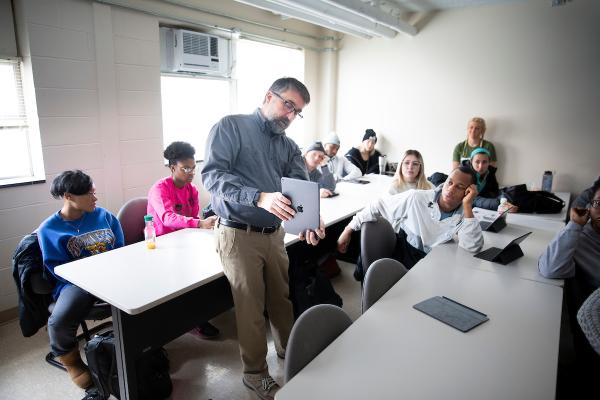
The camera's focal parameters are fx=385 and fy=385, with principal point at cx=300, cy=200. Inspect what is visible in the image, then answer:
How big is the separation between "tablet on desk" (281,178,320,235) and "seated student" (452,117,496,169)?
363cm

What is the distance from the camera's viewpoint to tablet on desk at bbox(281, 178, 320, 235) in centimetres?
163

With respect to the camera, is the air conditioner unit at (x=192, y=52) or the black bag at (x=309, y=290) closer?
the black bag at (x=309, y=290)

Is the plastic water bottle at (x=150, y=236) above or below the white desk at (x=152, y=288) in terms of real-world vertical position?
above

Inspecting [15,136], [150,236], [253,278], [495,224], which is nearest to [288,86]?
[253,278]

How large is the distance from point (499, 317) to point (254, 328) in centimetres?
111

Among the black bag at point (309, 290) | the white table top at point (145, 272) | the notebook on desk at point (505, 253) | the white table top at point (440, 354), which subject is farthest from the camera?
the black bag at point (309, 290)

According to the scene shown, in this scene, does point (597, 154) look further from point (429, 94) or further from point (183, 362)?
point (183, 362)

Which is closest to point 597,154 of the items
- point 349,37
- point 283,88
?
point 349,37

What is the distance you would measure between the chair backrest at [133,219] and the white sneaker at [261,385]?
1.29 m

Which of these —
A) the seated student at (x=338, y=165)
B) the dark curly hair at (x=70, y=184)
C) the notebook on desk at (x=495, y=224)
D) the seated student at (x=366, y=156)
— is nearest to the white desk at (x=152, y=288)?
the dark curly hair at (x=70, y=184)

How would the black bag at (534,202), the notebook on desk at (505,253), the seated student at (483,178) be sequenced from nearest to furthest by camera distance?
the notebook on desk at (505,253), the black bag at (534,202), the seated student at (483,178)

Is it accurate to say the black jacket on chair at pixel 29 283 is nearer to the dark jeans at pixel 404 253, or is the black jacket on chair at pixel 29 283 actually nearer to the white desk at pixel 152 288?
the white desk at pixel 152 288

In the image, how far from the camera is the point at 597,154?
4.52 metres

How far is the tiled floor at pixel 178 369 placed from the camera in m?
2.07
